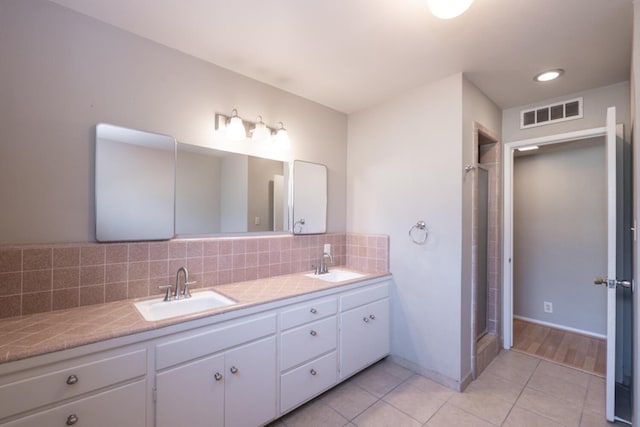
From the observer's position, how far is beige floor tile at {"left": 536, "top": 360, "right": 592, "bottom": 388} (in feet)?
7.45

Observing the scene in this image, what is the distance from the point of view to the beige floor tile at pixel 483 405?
6.18 ft

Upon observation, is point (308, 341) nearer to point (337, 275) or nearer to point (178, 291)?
point (337, 275)

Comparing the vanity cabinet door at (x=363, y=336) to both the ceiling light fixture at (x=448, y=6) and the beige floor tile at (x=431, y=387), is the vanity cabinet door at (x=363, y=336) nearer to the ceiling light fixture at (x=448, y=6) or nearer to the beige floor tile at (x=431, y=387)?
the beige floor tile at (x=431, y=387)

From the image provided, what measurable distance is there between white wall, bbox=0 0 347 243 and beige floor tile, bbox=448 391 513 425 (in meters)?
2.69

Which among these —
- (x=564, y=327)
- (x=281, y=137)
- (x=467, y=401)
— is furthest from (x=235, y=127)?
(x=564, y=327)

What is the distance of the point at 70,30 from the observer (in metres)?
1.55

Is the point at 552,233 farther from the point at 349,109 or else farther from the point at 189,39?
the point at 189,39

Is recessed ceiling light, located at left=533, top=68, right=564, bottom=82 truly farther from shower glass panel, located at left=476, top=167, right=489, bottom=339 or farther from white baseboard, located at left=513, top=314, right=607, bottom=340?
white baseboard, located at left=513, top=314, right=607, bottom=340

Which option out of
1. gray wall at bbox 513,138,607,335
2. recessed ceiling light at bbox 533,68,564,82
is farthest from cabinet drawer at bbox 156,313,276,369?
gray wall at bbox 513,138,607,335

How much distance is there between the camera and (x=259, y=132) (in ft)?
7.41

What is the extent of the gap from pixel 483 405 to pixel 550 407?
1.52ft

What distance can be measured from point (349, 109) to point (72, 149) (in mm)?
2325

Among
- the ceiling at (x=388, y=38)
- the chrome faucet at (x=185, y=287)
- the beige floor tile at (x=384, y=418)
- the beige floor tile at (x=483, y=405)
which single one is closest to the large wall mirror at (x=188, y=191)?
the chrome faucet at (x=185, y=287)

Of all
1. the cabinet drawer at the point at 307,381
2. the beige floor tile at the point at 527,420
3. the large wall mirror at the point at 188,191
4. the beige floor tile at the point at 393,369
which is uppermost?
the large wall mirror at the point at 188,191
